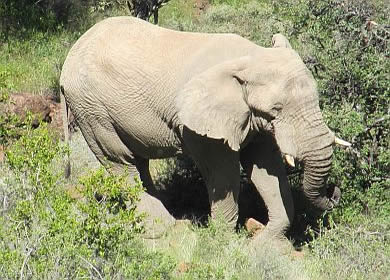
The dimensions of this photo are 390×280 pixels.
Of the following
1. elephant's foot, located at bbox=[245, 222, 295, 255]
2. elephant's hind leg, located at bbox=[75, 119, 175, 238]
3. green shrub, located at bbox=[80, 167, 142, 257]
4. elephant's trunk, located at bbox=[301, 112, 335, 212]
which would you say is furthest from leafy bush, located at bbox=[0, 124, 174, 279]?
elephant's hind leg, located at bbox=[75, 119, 175, 238]

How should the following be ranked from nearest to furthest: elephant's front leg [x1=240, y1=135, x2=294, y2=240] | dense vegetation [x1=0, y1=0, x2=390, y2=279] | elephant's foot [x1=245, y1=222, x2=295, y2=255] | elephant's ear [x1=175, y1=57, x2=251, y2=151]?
dense vegetation [x1=0, y1=0, x2=390, y2=279] < elephant's ear [x1=175, y1=57, x2=251, y2=151] < elephant's foot [x1=245, y1=222, x2=295, y2=255] < elephant's front leg [x1=240, y1=135, x2=294, y2=240]

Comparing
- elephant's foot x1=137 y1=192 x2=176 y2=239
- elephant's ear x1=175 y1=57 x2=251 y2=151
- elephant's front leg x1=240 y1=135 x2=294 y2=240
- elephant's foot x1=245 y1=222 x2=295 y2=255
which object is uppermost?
elephant's ear x1=175 y1=57 x2=251 y2=151

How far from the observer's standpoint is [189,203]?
895cm

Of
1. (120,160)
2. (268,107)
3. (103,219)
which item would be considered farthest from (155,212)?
(103,219)

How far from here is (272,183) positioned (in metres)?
7.63

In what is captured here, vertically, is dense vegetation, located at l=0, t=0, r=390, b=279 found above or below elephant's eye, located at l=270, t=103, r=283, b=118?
below

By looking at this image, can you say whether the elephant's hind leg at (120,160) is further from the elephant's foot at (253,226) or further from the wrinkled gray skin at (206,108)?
the elephant's foot at (253,226)

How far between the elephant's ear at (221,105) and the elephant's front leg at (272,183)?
1.71ft

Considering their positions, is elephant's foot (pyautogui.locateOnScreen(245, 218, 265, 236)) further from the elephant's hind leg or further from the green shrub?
the green shrub

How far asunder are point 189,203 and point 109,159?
3.56 feet

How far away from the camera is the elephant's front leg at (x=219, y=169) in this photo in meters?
7.49

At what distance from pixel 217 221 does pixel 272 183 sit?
614 millimetres

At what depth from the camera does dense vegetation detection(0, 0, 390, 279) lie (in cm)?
557

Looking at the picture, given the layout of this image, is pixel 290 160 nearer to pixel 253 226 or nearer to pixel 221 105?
pixel 221 105
